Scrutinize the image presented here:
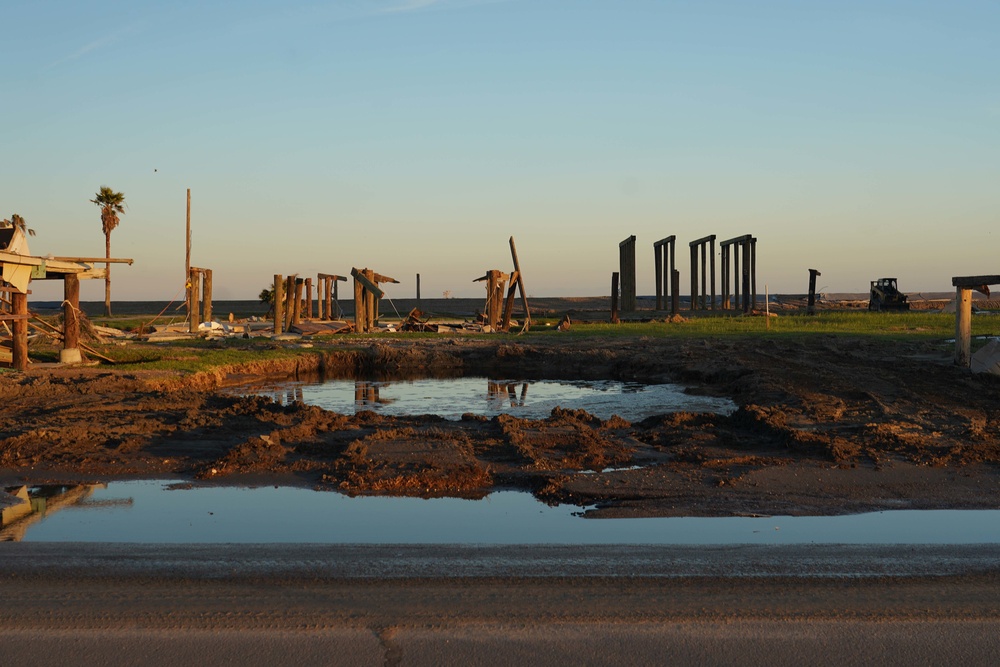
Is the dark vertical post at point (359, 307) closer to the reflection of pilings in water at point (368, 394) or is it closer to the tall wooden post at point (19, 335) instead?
the reflection of pilings in water at point (368, 394)

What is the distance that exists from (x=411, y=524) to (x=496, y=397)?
1024 centimetres

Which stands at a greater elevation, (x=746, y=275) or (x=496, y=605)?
(x=746, y=275)

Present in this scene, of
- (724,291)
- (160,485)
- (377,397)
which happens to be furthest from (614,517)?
(724,291)

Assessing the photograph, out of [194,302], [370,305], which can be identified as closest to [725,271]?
[370,305]

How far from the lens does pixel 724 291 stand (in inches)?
1713

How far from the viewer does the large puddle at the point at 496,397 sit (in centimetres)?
1521

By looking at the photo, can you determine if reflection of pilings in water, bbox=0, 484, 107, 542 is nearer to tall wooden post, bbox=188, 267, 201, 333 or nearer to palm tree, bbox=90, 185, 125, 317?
tall wooden post, bbox=188, 267, 201, 333

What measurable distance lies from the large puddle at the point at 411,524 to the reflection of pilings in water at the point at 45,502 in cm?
1

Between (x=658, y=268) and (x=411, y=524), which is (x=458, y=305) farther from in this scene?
(x=411, y=524)

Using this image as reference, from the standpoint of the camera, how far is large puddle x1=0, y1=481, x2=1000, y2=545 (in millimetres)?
6863

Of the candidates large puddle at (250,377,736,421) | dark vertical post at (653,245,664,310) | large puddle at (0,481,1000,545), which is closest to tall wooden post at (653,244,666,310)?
dark vertical post at (653,245,664,310)

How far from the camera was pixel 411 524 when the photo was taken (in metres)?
7.49

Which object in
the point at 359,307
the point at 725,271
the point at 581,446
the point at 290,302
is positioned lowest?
the point at 581,446

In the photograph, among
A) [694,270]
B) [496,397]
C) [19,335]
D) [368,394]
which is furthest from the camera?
[694,270]
